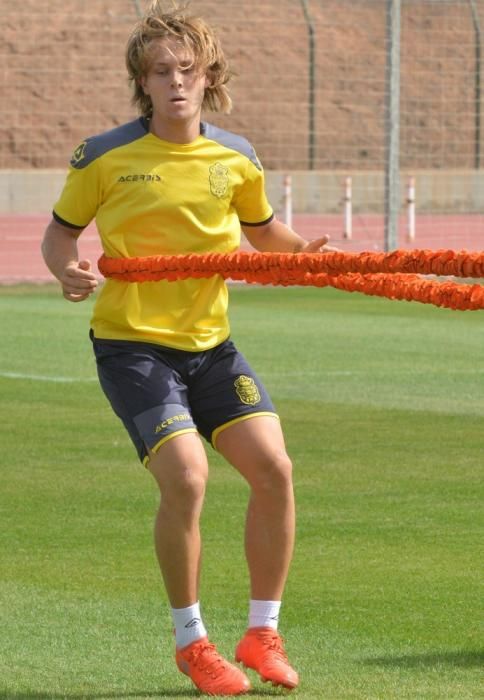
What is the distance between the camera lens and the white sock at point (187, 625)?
5.62m

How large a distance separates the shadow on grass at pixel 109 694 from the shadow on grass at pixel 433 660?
448 millimetres

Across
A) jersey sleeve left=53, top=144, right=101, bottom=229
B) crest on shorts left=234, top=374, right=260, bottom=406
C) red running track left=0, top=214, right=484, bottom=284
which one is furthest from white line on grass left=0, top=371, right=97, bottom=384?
red running track left=0, top=214, right=484, bottom=284

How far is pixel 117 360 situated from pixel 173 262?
1.20 ft

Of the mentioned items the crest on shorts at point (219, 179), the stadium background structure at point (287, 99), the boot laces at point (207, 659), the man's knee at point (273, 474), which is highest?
the crest on shorts at point (219, 179)

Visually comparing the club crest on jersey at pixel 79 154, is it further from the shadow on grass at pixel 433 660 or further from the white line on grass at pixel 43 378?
the white line on grass at pixel 43 378

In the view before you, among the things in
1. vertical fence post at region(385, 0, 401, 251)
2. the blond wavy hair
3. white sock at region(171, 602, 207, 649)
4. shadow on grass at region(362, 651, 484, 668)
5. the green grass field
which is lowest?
vertical fence post at region(385, 0, 401, 251)

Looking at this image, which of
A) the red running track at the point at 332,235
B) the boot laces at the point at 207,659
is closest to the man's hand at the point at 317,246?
the boot laces at the point at 207,659

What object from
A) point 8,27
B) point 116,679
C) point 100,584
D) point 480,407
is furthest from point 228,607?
point 8,27

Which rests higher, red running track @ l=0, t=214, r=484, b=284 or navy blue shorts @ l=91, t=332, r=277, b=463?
navy blue shorts @ l=91, t=332, r=277, b=463

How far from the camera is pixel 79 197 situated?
5.91m

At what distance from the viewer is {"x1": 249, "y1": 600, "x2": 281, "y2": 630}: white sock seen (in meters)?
5.77

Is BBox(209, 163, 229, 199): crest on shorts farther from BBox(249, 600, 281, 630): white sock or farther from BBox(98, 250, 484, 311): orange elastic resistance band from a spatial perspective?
BBox(249, 600, 281, 630): white sock

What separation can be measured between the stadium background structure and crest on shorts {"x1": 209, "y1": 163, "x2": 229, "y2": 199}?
125 feet

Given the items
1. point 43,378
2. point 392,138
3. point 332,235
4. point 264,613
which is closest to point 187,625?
point 264,613
